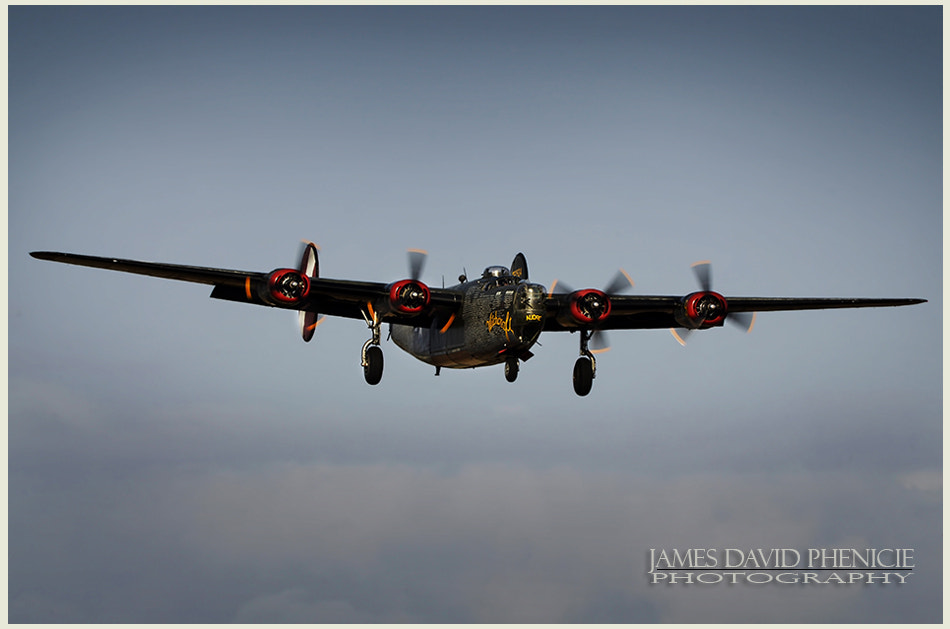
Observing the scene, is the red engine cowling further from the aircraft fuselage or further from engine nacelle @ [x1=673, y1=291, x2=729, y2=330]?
engine nacelle @ [x1=673, y1=291, x2=729, y2=330]

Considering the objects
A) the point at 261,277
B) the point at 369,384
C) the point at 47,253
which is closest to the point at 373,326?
the point at 369,384

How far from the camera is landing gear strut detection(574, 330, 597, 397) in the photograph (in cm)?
4025

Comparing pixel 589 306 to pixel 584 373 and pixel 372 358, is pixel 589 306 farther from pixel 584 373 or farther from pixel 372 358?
pixel 372 358

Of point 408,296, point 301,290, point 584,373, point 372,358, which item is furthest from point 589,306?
point 301,290

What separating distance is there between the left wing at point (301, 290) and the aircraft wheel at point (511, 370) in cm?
257

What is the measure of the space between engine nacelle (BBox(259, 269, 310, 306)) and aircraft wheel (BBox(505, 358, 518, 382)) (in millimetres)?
7324

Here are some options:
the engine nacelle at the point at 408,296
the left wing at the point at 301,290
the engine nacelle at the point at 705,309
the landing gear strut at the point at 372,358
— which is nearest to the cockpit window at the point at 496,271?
the left wing at the point at 301,290

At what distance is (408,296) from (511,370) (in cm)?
458

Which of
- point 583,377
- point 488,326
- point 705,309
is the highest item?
point 705,309

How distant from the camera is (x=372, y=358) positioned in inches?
1571

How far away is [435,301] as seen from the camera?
39000 millimetres

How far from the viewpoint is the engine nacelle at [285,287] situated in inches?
1431

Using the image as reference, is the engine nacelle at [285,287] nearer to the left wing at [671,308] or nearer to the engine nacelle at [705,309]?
the left wing at [671,308]

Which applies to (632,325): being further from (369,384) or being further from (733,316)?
(369,384)
